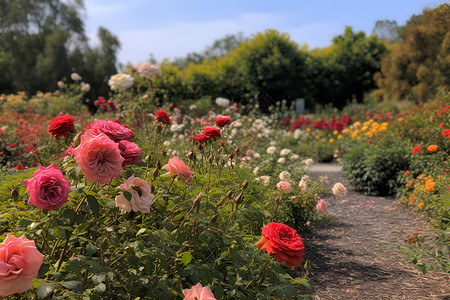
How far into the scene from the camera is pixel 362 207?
595cm

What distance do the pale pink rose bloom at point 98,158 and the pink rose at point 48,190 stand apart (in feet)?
0.33

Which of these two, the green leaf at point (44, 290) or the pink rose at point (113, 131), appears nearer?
the green leaf at point (44, 290)

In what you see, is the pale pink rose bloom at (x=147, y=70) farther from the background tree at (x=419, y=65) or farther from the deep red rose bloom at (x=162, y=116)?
the background tree at (x=419, y=65)

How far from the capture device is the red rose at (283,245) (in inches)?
66.3

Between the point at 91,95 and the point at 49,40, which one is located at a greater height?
the point at 49,40

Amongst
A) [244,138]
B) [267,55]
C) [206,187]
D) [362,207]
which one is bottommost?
[362,207]

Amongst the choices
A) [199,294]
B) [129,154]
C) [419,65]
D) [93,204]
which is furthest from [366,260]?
[419,65]

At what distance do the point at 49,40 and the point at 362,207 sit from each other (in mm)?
25300

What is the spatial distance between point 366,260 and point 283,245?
255 cm

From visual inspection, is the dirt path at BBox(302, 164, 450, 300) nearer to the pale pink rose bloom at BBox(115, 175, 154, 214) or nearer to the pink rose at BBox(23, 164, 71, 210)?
the pale pink rose bloom at BBox(115, 175, 154, 214)

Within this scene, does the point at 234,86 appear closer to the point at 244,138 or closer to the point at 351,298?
the point at 244,138

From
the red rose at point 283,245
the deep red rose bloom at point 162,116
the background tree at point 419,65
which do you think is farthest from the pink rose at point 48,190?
the background tree at point 419,65

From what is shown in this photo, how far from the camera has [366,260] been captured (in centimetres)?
387

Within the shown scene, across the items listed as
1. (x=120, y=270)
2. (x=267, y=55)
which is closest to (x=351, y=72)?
(x=267, y=55)
